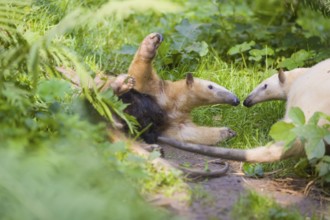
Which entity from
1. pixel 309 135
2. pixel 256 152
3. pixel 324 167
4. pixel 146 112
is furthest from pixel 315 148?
pixel 146 112

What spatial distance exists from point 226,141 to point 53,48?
5.82ft

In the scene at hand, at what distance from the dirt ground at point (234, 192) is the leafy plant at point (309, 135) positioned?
0.20m

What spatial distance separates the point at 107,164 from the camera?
350cm

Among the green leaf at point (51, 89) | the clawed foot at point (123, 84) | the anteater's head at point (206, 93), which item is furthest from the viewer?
the anteater's head at point (206, 93)

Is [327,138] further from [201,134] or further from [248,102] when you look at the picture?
[248,102]

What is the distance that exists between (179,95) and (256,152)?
109cm

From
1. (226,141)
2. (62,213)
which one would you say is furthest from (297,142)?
(62,213)

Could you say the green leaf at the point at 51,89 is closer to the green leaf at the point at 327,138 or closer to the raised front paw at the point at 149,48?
the raised front paw at the point at 149,48

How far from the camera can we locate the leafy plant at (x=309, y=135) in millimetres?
4133

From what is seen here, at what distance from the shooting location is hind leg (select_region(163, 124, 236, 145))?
17.1 ft

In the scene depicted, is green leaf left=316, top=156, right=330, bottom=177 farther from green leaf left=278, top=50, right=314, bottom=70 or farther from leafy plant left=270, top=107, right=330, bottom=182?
green leaf left=278, top=50, right=314, bottom=70

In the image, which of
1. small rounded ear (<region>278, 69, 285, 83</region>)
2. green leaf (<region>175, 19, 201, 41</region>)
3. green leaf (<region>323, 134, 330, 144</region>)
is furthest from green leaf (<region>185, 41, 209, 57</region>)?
green leaf (<region>323, 134, 330, 144</region>)

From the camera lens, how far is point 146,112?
4988 millimetres

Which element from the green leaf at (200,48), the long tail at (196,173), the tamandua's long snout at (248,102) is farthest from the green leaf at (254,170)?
the green leaf at (200,48)
